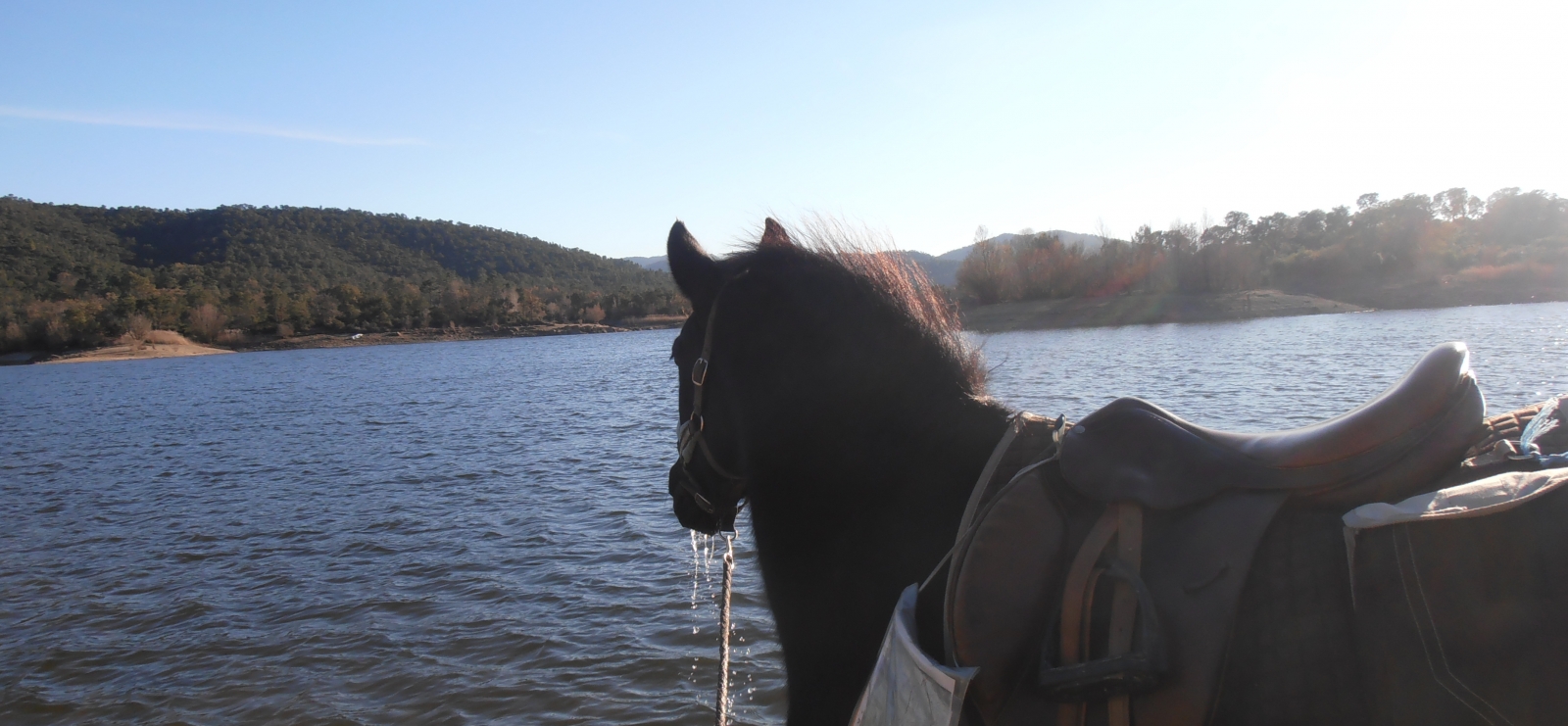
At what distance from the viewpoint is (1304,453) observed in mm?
1193

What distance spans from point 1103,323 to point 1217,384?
32.0 metres

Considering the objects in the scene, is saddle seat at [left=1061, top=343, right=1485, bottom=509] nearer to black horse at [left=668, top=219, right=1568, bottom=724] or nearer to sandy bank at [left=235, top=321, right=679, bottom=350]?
black horse at [left=668, top=219, right=1568, bottom=724]

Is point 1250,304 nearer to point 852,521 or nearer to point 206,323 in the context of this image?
point 852,521

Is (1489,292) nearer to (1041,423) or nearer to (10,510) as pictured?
(1041,423)

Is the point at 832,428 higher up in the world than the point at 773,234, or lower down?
lower down

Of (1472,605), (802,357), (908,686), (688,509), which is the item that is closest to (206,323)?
(688,509)

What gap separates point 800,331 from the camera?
1798mm

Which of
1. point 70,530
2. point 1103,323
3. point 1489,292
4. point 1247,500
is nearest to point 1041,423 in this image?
point 1247,500

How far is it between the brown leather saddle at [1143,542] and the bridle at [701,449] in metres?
0.84

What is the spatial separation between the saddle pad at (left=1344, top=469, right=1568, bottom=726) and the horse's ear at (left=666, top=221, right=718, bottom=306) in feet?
4.65

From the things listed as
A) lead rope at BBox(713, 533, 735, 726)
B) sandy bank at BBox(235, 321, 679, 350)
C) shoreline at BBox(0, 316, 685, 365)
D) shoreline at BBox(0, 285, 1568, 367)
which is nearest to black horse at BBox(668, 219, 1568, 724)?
lead rope at BBox(713, 533, 735, 726)

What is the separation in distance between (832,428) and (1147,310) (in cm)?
5163

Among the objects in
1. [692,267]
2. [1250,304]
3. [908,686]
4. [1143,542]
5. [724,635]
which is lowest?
[724,635]

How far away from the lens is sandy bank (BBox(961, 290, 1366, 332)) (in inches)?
1750
